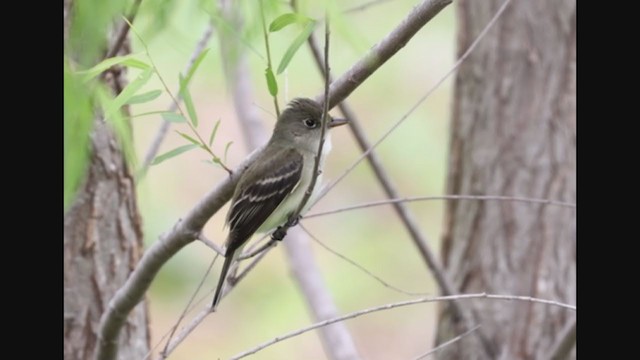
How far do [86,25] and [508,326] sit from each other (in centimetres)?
359

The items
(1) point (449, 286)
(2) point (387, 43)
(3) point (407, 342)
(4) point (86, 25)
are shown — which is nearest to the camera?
(4) point (86, 25)

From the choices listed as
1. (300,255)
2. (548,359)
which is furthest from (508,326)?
(300,255)

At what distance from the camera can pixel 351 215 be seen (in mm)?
8789

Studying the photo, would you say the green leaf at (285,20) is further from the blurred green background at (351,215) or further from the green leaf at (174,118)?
the blurred green background at (351,215)

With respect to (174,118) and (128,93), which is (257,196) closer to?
(174,118)

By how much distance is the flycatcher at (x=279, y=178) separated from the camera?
3.77 m

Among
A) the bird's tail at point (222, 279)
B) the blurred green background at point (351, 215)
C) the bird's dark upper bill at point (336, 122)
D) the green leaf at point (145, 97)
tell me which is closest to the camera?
the green leaf at point (145, 97)

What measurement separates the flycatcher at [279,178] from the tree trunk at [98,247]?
437mm

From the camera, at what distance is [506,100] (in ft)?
17.2

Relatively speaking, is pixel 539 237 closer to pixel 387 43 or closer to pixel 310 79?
pixel 387 43

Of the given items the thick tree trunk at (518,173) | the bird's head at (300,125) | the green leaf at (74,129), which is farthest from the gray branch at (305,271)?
the green leaf at (74,129)

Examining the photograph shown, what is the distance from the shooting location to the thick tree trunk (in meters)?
5.05

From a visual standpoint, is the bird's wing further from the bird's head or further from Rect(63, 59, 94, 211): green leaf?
Rect(63, 59, 94, 211): green leaf

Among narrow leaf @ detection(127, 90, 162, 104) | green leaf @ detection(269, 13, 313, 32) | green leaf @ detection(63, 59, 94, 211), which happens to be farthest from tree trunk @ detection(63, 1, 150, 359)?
green leaf @ detection(63, 59, 94, 211)
